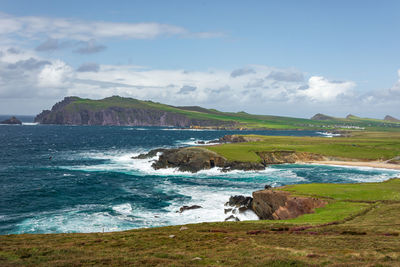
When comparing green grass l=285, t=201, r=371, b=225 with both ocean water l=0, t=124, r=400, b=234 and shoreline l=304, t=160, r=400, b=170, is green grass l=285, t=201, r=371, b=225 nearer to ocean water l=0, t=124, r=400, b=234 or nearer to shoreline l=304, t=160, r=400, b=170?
ocean water l=0, t=124, r=400, b=234

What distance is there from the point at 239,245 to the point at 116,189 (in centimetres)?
4737

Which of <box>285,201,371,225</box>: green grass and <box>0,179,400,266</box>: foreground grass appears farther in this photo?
<box>285,201,371,225</box>: green grass

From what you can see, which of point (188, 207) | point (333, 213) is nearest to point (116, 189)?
point (188, 207)

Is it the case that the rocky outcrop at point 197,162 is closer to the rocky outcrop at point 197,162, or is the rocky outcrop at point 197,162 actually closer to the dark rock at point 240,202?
the rocky outcrop at point 197,162

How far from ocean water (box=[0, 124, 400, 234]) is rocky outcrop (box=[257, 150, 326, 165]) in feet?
20.2

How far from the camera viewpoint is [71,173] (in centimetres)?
8575

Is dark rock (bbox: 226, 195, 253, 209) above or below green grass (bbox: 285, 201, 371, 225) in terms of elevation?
below

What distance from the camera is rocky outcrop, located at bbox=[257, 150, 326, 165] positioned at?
110 meters

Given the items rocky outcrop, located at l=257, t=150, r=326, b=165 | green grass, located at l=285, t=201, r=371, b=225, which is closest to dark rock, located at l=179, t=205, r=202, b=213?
green grass, located at l=285, t=201, r=371, b=225

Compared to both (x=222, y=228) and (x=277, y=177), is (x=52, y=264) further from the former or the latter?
(x=277, y=177)

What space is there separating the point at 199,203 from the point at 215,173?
1231 inches

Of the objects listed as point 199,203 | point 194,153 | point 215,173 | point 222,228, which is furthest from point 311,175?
point 222,228

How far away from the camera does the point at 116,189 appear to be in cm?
6906

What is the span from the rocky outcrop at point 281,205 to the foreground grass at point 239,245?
4376 millimetres
